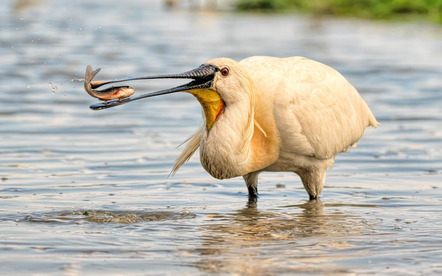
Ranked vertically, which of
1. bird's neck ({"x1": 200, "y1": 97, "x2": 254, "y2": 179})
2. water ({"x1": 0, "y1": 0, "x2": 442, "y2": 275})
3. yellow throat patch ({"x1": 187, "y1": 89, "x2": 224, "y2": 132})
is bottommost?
water ({"x1": 0, "y1": 0, "x2": 442, "y2": 275})

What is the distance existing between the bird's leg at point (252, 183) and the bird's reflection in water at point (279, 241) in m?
0.17

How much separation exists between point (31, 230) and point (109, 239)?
606 millimetres

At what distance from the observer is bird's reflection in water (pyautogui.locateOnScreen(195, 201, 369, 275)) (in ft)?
18.6

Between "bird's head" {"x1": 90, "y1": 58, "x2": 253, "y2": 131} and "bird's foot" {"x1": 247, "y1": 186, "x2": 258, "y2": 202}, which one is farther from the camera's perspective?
"bird's foot" {"x1": 247, "y1": 186, "x2": 258, "y2": 202}

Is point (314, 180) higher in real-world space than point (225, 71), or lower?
lower

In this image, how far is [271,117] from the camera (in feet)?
24.0

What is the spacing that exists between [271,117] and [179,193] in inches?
53.1

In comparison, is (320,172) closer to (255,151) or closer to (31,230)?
(255,151)

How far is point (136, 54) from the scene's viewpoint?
2053 cm

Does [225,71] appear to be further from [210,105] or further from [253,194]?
[253,194]

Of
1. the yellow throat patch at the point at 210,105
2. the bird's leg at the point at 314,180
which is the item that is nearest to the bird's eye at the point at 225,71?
the yellow throat patch at the point at 210,105

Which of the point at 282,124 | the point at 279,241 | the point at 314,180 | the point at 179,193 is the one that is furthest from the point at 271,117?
the point at 179,193

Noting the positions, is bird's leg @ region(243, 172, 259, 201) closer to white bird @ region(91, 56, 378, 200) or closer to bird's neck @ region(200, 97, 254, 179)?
white bird @ region(91, 56, 378, 200)

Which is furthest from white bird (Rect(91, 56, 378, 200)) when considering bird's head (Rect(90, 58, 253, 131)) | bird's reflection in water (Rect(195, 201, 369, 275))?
bird's reflection in water (Rect(195, 201, 369, 275))
